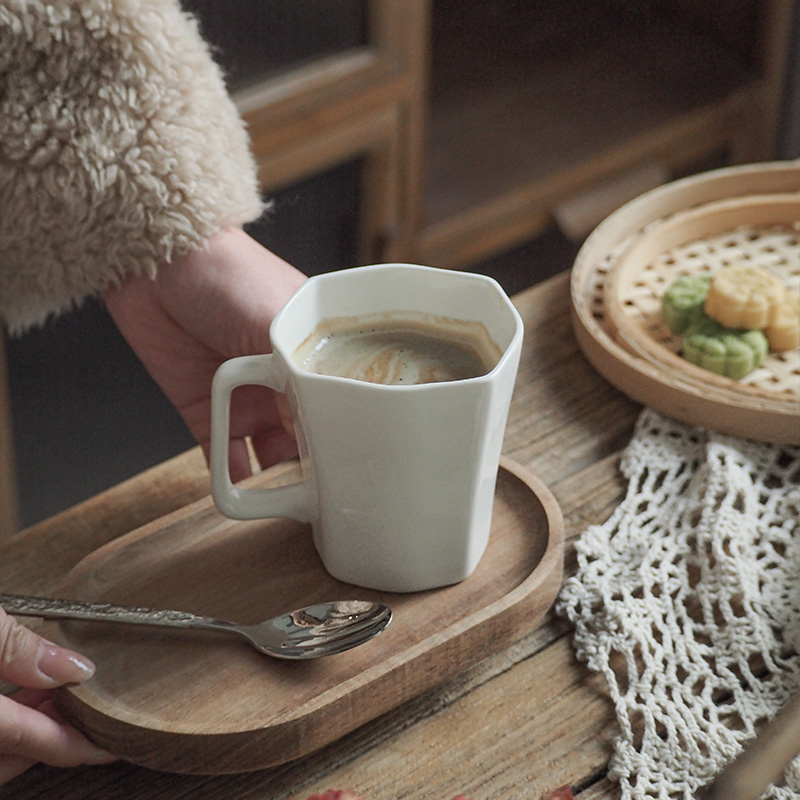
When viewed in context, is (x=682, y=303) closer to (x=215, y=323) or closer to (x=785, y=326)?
(x=785, y=326)

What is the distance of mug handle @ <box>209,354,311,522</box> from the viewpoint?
54 centimetres

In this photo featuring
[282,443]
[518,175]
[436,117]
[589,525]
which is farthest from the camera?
[436,117]

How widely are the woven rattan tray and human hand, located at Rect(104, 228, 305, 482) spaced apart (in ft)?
0.80

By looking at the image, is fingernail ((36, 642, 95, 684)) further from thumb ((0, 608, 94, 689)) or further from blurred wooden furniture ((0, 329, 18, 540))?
blurred wooden furniture ((0, 329, 18, 540))

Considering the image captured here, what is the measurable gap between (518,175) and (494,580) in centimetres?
142

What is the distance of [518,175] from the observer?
1880 mm

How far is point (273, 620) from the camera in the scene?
1.75 ft

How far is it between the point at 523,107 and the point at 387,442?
166 centimetres

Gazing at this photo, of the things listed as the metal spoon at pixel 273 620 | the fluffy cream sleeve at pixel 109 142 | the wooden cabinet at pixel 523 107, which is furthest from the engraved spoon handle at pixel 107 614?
the wooden cabinet at pixel 523 107

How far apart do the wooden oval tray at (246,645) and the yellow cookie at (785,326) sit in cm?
26

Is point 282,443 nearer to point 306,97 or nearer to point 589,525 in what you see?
point 589,525

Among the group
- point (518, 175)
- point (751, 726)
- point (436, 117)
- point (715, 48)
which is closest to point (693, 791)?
point (751, 726)

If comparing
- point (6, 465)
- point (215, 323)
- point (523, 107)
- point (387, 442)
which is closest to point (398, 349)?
point (387, 442)

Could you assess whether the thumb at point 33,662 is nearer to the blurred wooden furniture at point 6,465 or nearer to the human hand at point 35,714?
the human hand at point 35,714
